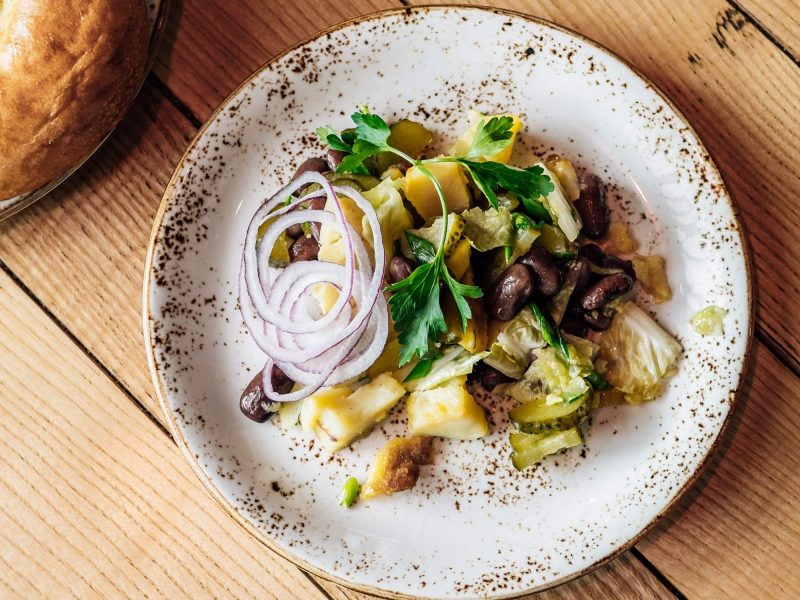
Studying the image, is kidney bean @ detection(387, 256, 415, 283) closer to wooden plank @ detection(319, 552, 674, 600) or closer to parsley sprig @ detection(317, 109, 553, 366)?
parsley sprig @ detection(317, 109, 553, 366)

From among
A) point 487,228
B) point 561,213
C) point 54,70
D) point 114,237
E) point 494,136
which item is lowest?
point 561,213

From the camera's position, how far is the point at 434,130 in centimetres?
240

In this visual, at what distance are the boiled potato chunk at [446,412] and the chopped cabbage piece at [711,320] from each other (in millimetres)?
767

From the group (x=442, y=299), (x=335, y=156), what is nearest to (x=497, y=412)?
(x=442, y=299)

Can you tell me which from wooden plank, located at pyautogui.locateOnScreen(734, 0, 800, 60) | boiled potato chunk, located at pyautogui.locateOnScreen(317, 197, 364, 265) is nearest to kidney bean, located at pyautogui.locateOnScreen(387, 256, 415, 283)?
boiled potato chunk, located at pyautogui.locateOnScreen(317, 197, 364, 265)

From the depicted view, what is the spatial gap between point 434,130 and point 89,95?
1128mm

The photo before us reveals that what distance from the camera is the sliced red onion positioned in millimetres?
2152

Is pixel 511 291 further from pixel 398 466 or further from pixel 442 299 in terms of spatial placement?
pixel 398 466

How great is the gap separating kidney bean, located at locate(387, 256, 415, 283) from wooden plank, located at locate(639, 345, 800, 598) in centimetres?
126

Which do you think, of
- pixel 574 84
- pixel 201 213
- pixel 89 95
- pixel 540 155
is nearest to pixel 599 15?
pixel 574 84

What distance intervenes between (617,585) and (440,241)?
1.37 metres

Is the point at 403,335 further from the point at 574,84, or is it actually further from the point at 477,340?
the point at 574,84

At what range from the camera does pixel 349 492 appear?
7.63 ft

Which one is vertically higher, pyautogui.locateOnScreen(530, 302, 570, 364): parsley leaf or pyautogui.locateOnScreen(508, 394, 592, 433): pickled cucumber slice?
pyautogui.locateOnScreen(530, 302, 570, 364): parsley leaf
